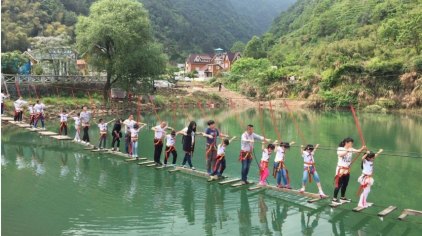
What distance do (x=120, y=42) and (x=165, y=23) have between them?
91.7 meters

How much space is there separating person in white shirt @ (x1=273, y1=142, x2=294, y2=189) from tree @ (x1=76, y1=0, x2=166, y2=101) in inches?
1193

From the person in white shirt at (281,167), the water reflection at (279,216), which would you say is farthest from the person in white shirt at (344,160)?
the person in white shirt at (281,167)

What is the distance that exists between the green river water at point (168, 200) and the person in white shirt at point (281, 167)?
1.39 feet

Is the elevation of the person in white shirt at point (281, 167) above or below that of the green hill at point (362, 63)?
below

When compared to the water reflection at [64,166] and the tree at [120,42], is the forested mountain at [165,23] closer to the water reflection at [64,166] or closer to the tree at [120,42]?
the tree at [120,42]

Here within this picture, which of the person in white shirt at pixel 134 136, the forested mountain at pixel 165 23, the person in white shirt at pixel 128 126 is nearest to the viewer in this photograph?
the person in white shirt at pixel 134 136

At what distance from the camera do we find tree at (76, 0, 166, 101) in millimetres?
40562

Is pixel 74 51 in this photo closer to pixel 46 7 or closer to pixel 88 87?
pixel 88 87

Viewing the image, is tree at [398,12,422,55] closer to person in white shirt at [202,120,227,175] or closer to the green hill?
the green hill

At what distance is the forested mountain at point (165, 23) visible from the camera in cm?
7400

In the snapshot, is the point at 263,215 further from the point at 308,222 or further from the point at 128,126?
the point at 128,126

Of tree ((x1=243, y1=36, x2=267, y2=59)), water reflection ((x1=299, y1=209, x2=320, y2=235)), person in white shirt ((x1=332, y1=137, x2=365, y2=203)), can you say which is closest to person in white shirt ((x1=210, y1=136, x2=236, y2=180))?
water reflection ((x1=299, y1=209, x2=320, y2=235))

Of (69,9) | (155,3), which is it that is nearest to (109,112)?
(69,9)

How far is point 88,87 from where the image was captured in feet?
151
